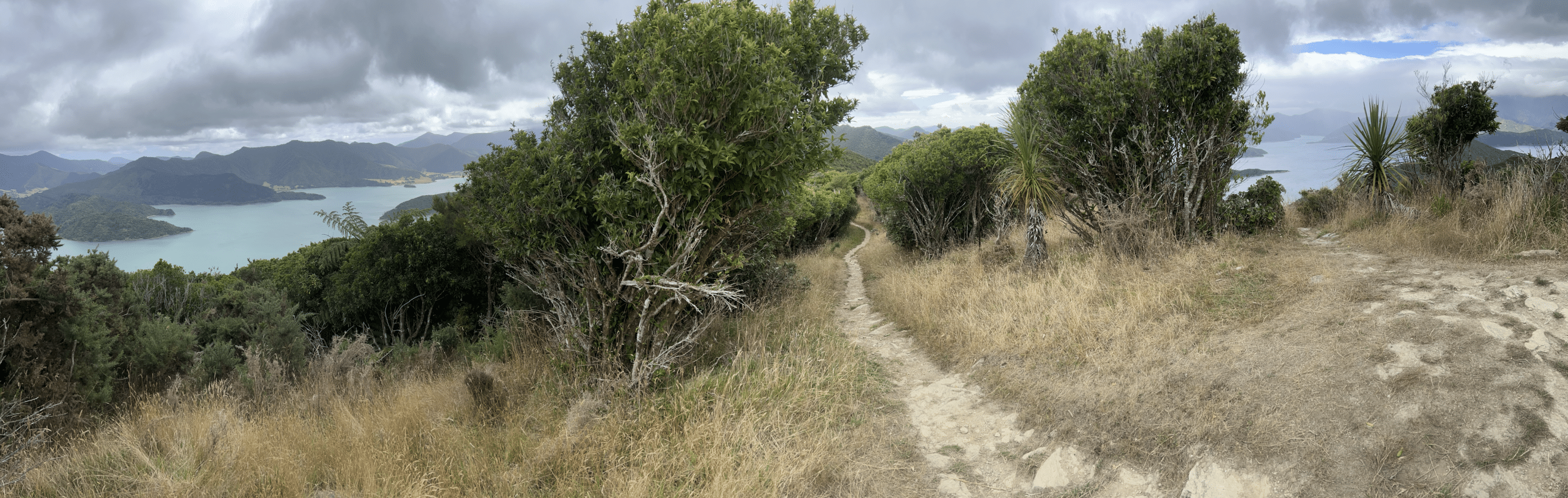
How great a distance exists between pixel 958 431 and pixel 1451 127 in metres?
13.5

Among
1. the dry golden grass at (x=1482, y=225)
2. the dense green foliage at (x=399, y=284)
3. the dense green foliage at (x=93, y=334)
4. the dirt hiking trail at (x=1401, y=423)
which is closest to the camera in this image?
the dirt hiking trail at (x=1401, y=423)

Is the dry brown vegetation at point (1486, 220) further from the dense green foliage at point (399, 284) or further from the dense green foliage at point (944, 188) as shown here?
the dense green foliage at point (399, 284)

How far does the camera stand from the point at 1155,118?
30.7 feet

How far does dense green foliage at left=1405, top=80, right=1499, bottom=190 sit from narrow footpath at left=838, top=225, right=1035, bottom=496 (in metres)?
11.6

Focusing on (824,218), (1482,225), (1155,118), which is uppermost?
(1155,118)

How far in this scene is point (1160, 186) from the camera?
31.8 feet

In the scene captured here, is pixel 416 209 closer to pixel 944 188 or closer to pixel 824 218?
pixel 944 188

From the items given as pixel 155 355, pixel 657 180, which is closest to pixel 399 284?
pixel 155 355

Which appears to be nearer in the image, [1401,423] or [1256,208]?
[1401,423]

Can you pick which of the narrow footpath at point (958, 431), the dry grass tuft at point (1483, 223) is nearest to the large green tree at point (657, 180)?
the narrow footpath at point (958, 431)

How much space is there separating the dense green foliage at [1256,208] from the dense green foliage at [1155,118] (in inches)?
18.5

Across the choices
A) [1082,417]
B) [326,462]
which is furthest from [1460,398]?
[326,462]

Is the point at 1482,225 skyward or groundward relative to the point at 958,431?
skyward

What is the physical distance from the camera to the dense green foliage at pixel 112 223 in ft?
61.8
